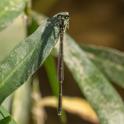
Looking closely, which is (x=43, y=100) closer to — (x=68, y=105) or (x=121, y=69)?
(x=68, y=105)

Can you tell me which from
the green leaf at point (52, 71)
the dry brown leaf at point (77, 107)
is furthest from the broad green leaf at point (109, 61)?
the dry brown leaf at point (77, 107)

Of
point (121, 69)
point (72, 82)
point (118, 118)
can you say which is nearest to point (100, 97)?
point (118, 118)

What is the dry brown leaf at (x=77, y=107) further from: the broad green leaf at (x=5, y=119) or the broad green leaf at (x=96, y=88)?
the broad green leaf at (x=5, y=119)

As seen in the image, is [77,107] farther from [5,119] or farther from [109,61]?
[5,119]

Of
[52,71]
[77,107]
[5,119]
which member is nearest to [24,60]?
[5,119]

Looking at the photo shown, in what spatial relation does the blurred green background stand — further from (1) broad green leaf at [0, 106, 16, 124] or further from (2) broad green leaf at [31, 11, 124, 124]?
(1) broad green leaf at [0, 106, 16, 124]
